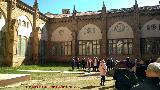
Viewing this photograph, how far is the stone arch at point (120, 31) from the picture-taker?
4125cm

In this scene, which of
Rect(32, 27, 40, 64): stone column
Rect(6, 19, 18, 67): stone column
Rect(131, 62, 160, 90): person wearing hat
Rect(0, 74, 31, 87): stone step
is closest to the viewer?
Rect(131, 62, 160, 90): person wearing hat

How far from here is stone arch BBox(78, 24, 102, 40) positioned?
143 ft

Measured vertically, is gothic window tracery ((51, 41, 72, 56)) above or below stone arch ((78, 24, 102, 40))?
below

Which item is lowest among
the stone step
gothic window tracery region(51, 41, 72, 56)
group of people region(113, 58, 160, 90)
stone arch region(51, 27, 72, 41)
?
the stone step

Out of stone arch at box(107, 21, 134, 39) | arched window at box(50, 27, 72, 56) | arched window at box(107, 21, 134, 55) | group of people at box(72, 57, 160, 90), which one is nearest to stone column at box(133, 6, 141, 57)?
arched window at box(107, 21, 134, 55)

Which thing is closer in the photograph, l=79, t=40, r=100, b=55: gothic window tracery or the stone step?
the stone step

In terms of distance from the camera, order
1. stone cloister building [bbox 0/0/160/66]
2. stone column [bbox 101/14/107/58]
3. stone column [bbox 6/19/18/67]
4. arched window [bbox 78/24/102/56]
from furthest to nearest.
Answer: arched window [bbox 78/24/102/56], stone column [bbox 101/14/107/58], stone cloister building [bbox 0/0/160/66], stone column [bbox 6/19/18/67]

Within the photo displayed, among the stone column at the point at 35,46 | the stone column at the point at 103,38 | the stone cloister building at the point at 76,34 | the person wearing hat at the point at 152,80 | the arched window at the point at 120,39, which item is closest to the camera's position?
the person wearing hat at the point at 152,80

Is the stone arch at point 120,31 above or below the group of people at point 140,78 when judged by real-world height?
above

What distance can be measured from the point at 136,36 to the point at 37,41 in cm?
1428

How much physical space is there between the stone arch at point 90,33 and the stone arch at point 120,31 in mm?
1855

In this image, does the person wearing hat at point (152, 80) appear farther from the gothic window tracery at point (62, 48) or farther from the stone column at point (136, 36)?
the gothic window tracery at point (62, 48)

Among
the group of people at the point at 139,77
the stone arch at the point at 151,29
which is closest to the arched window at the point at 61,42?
the stone arch at the point at 151,29

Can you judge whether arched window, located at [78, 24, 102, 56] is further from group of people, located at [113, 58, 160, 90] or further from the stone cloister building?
group of people, located at [113, 58, 160, 90]
